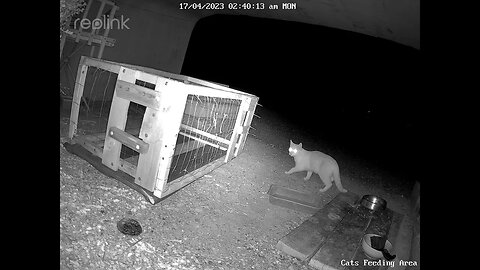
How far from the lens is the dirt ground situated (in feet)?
6.42

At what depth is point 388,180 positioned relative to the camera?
5.96 meters

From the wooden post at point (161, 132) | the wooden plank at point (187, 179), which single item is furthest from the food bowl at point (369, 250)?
the wooden post at point (161, 132)

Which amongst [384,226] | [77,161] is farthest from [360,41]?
[77,161]

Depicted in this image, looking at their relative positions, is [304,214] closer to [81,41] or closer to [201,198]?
[201,198]

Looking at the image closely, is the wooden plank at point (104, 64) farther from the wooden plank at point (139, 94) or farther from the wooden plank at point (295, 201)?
the wooden plank at point (295, 201)

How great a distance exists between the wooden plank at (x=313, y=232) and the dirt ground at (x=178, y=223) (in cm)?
10

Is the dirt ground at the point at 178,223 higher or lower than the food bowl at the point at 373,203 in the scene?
Result: lower

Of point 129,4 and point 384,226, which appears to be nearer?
point 384,226

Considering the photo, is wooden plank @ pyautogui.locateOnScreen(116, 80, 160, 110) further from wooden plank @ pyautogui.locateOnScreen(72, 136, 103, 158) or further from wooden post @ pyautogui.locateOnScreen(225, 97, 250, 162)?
wooden post @ pyautogui.locateOnScreen(225, 97, 250, 162)

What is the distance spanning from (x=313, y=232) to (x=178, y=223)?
1445 millimetres

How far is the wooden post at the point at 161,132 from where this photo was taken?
7.79 ft

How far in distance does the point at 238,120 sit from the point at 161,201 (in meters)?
1.85

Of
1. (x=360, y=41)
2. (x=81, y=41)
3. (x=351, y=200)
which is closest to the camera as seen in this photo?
(x=351, y=200)

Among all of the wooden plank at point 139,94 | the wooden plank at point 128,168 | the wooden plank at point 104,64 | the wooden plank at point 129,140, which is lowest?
the wooden plank at point 128,168
